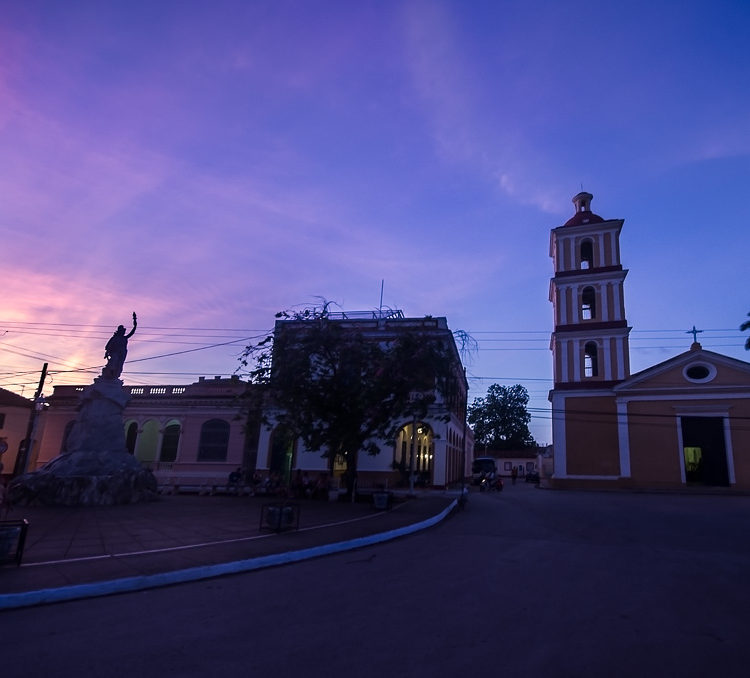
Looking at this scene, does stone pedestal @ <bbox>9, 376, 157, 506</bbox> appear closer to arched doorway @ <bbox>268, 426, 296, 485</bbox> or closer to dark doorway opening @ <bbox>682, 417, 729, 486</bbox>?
arched doorway @ <bbox>268, 426, 296, 485</bbox>

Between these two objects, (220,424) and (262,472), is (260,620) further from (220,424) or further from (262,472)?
(220,424)

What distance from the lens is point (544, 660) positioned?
159 inches

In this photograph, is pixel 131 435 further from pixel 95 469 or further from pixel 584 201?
pixel 584 201

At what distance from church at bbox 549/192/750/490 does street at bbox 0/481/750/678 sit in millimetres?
22500

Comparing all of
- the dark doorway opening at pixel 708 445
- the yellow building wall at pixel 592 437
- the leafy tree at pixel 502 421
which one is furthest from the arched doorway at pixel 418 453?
the leafy tree at pixel 502 421

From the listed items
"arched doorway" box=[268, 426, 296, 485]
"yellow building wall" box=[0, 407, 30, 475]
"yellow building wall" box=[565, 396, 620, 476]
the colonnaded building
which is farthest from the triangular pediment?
"yellow building wall" box=[0, 407, 30, 475]

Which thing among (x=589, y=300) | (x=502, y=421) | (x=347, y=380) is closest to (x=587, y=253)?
(x=589, y=300)

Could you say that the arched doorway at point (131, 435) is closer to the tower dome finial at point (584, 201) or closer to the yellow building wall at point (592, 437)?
the yellow building wall at point (592, 437)

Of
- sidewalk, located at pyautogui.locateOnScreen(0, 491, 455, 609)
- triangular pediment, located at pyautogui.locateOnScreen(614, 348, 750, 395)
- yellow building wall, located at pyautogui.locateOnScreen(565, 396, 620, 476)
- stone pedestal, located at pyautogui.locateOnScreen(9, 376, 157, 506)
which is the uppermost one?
triangular pediment, located at pyautogui.locateOnScreen(614, 348, 750, 395)

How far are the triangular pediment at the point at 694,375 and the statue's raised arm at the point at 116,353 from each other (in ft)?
89.6

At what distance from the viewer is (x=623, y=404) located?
30141 millimetres

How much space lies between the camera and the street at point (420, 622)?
3.95m

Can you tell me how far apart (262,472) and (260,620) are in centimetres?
2492

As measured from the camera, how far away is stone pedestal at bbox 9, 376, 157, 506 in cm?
1518
